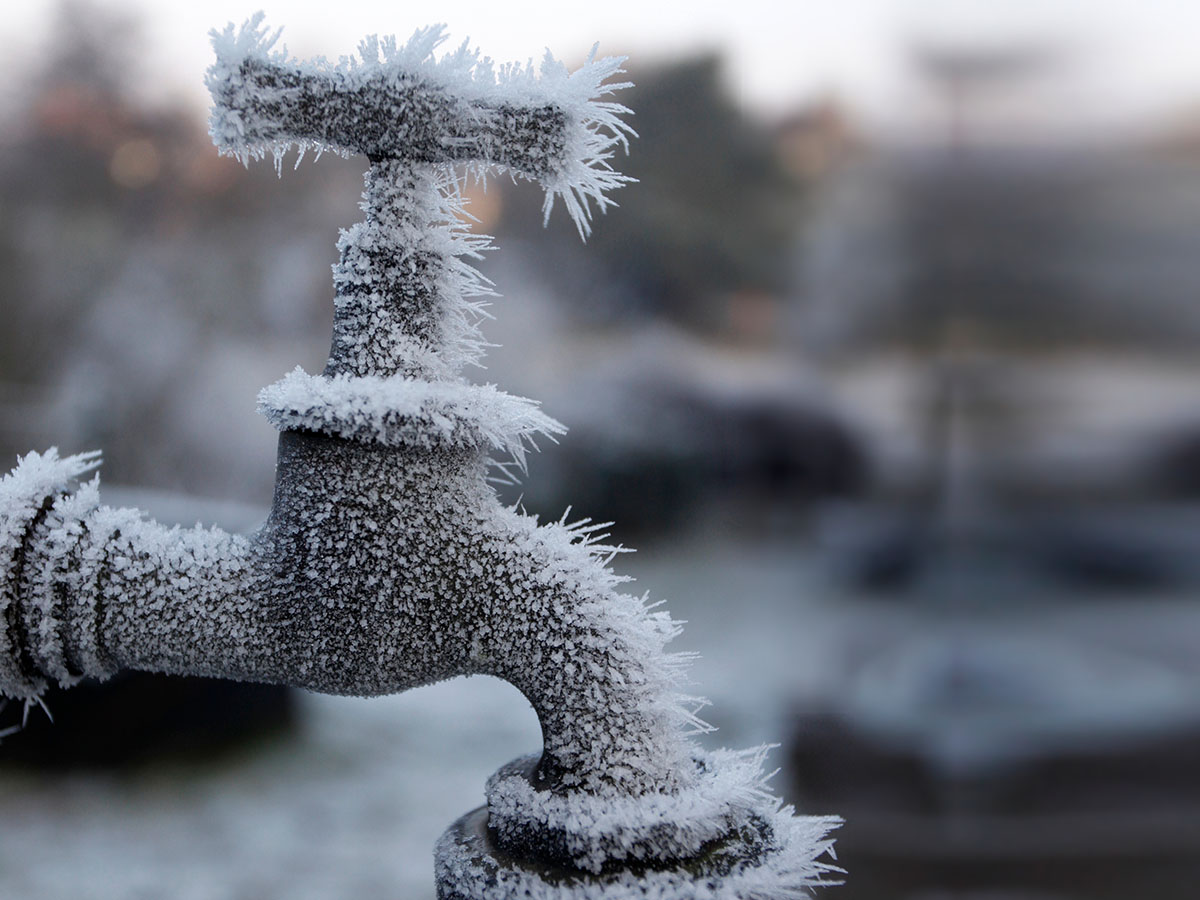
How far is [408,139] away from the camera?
49 cm

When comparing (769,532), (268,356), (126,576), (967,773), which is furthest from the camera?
(769,532)

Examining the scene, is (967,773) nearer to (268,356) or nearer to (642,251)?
(642,251)

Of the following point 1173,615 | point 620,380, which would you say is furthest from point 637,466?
point 1173,615

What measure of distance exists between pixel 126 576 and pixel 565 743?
0.90ft

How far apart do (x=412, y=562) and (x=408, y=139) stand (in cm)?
25

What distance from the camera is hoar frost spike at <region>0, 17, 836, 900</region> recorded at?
476mm

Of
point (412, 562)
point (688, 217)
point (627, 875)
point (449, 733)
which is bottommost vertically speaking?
point (627, 875)

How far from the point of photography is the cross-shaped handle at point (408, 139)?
48 centimetres

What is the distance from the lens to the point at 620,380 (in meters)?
1.68

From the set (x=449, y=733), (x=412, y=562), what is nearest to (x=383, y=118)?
(x=412, y=562)

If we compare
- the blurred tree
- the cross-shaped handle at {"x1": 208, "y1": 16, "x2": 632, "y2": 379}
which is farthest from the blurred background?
the cross-shaped handle at {"x1": 208, "y1": 16, "x2": 632, "y2": 379}

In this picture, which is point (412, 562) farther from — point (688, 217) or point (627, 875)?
point (688, 217)

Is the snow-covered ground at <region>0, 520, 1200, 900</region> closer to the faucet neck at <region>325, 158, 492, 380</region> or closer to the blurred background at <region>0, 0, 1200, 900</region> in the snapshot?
the blurred background at <region>0, 0, 1200, 900</region>

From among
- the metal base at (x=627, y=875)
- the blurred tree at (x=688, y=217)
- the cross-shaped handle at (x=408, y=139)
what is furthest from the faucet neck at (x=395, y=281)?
the blurred tree at (x=688, y=217)
